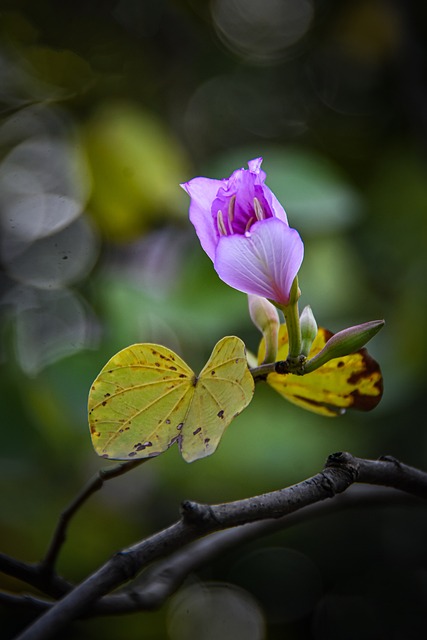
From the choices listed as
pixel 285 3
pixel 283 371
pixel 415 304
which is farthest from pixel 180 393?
pixel 285 3

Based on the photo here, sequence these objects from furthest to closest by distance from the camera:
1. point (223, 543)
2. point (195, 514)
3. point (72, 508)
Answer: point (223, 543) < point (72, 508) < point (195, 514)

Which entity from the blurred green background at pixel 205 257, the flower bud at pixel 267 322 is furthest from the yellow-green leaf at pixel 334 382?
the blurred green background at pixel 205 257

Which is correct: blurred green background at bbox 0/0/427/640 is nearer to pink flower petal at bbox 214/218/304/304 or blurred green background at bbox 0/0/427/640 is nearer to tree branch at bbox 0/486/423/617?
tree branch at bbox 0/486/423/617

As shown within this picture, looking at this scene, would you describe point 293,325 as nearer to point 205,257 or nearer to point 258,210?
point 258,210

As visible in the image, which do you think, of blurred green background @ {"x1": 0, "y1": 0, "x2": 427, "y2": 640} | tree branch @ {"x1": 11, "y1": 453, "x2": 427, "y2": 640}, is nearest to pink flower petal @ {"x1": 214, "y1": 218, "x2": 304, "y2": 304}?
tree branch @ {"x1": 11, "y1": 453, "x2": 427, "y2": 640}

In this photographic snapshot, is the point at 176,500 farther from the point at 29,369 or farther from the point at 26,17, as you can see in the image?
the point at 26,17

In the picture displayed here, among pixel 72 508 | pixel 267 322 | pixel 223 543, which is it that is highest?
pixel 267 322

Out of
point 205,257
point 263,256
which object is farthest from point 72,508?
point 205,257
